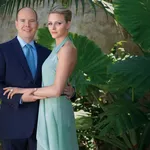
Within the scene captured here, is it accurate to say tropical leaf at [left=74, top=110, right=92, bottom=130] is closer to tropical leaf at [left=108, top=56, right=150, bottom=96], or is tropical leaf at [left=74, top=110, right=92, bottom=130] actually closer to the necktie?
tropical leaf at [left=108, top=56, right=150, bottom=96]

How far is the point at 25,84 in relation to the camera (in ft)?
7.55

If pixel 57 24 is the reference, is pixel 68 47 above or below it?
below

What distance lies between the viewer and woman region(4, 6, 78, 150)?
85.7 inches

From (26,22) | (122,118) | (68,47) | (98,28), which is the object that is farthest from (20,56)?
(98,28)

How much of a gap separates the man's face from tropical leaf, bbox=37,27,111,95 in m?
1.22

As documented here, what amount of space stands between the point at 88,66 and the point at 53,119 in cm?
154

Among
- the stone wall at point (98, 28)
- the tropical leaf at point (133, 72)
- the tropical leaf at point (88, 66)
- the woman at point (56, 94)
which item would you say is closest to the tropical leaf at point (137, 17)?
the tropical leaf at point (133, 72)

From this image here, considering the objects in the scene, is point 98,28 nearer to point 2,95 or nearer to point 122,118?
point 122,118

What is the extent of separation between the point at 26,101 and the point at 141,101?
6.81 ft

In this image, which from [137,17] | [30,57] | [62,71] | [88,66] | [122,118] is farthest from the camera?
[88,66]

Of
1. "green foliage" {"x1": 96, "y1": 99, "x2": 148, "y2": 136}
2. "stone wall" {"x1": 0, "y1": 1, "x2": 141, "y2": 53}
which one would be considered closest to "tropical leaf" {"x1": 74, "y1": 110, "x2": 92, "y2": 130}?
"green foliage" {"x1": 96, "y1": 99, "x2": 148, "y2": 136}

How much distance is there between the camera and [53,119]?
221 centimetres

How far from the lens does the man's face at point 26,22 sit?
2.28 m

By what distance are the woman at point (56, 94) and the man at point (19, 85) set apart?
63 millimetres
